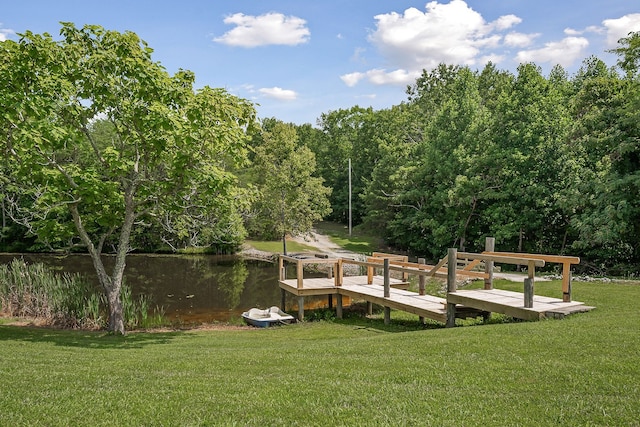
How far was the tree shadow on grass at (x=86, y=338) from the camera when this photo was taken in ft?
34.8

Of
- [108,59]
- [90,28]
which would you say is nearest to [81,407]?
[108,59]

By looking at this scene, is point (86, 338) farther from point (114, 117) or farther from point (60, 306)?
point (114, 117)

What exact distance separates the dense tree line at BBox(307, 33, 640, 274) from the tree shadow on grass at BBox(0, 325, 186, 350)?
1691 cm

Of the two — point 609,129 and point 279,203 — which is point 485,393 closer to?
point 609,129

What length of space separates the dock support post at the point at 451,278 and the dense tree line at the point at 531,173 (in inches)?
425

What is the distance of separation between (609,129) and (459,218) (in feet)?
38.9

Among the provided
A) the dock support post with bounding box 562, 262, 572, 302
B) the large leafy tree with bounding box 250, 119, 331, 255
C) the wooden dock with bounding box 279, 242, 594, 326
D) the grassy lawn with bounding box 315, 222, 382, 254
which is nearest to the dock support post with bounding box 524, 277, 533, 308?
the wooden dock with bounding box 279, 242, 594, 326

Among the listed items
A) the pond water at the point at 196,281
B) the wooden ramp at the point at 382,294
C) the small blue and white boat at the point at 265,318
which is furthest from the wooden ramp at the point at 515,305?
the pond water at the point at 196,281

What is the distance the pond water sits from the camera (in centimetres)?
1872

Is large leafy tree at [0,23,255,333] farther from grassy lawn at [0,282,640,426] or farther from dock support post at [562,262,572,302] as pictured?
dock support post at [562,262,572,302]

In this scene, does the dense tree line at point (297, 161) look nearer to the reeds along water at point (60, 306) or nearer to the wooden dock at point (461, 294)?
the reeds along water at point (60, 306)

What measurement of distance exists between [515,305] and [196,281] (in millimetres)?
18639

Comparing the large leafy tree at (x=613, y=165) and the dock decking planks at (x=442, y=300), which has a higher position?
the large leafy tree at (x=613, y=165)

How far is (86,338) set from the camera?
11734 millimetres
